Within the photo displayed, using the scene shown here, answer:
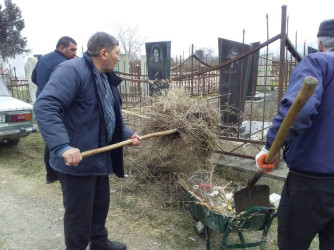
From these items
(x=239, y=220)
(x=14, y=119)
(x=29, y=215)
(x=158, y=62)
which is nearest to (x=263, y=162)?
(x=239, y=220)

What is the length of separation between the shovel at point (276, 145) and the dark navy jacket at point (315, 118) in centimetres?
5

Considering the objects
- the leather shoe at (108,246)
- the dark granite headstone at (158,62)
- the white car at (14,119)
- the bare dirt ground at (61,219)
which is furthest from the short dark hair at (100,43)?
the white car at (14,119)

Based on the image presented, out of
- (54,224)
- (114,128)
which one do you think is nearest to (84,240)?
(114,128)

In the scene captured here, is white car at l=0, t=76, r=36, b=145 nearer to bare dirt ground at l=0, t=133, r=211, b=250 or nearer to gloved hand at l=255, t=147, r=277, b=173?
bare dirt ground at l=0, t=133, r=211, b=250

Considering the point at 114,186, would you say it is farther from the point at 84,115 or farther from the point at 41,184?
the point at 84,115

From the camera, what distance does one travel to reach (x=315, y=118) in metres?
1.73

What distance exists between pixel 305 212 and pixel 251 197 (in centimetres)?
74

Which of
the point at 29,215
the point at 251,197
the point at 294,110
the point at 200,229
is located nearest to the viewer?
the point at 294,110

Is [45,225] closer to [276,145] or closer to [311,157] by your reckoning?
[276,145]

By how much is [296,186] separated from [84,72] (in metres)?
1.68

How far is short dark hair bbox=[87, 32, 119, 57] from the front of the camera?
2.24m

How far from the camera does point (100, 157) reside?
91.7 inches

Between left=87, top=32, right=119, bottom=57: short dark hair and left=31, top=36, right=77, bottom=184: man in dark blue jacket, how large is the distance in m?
1.76

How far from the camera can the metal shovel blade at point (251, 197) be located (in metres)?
2.51
